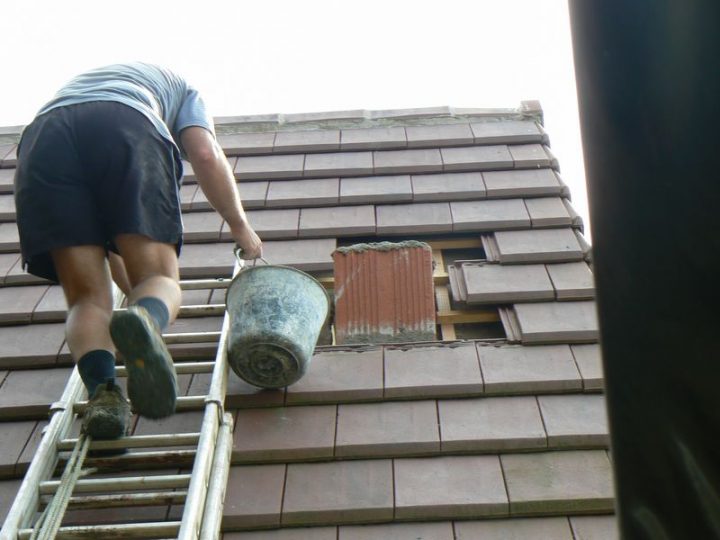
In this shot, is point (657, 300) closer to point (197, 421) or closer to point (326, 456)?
point (326, 456)

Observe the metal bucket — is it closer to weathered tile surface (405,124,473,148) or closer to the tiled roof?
the tiled roof

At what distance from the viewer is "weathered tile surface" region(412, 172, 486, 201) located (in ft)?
13.6

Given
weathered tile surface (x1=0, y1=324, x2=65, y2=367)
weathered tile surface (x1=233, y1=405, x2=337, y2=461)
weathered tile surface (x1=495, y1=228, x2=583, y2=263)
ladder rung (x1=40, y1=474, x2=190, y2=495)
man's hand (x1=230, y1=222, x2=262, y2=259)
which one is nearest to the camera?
ladder rung (x1=40, y1=474, x2=190, y2=495)

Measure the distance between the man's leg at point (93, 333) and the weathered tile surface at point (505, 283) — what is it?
4.75 ft

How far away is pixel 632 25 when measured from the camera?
0.62 meters

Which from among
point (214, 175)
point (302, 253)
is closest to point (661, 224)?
point (214, 175)

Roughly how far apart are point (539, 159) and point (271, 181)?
1.33 meters

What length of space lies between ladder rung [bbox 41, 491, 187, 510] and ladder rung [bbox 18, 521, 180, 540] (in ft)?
0.40

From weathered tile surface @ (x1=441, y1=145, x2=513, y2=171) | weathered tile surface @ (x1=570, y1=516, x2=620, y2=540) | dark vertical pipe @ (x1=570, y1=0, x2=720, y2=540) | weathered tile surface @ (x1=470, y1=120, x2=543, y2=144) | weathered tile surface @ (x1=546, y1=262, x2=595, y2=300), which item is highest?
weathered tile surface @ (x1=470, y1=120, x2=543, y2=144)

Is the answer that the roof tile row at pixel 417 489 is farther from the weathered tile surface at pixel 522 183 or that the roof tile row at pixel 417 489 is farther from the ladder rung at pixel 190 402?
the weathered tile surface at pixel 522 183

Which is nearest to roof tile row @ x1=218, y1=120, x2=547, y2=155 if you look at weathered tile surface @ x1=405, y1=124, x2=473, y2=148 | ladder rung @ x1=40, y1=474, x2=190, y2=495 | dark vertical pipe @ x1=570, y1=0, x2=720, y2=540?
weathered tile surface @ x1=405, y1=124, x2=473, y2=148

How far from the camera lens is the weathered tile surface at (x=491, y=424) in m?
2.79

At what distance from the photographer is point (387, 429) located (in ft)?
9.47

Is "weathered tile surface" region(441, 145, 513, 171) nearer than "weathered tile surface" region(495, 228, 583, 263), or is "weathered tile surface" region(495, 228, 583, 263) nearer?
"weathered tile surface" region(495, 228, 583, 263)
